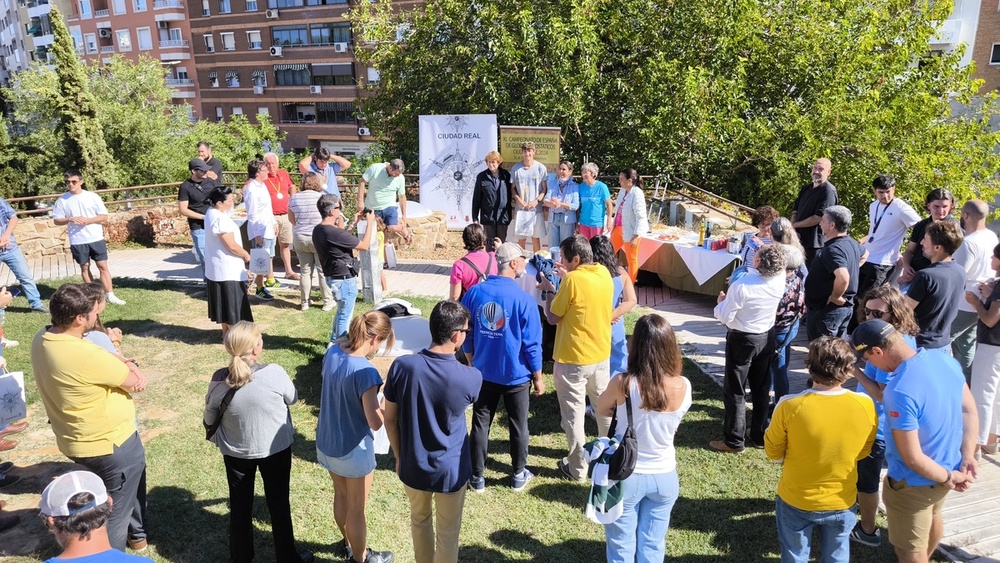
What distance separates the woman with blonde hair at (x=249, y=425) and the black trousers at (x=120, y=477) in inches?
24.3

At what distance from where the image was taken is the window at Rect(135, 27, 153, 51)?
162 ft

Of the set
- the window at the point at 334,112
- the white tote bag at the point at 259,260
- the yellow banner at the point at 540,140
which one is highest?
the window at the point at 334,112

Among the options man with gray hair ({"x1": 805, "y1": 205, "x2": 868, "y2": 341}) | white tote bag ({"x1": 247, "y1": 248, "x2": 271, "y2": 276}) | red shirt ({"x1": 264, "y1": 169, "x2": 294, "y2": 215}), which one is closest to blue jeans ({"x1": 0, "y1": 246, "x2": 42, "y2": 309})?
white tote bag ({"x1": 247, "y1": 248, "x2": 271, "y2": 276})

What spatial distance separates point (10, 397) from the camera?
193 inches

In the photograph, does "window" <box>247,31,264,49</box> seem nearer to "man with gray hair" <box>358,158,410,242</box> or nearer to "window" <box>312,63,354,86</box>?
"window" <box>312,63,354,86</box>

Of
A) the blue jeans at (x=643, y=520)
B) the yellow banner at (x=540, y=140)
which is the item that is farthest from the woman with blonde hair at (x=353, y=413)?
the yellow banner at (x=540, y=140)

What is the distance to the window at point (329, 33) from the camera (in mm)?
41781

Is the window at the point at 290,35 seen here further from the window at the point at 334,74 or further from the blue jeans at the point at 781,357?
the blue jeans at the point at 781,357

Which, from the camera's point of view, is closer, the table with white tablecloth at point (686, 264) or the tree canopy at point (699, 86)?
the table with white tablecloth at point (686, 264)

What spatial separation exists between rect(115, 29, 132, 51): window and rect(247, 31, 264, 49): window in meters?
12.5

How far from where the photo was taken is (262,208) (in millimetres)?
8594

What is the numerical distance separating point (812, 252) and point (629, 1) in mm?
9293

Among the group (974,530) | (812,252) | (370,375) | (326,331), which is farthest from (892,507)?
(326,331)

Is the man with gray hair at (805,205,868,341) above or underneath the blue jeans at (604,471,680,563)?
above
